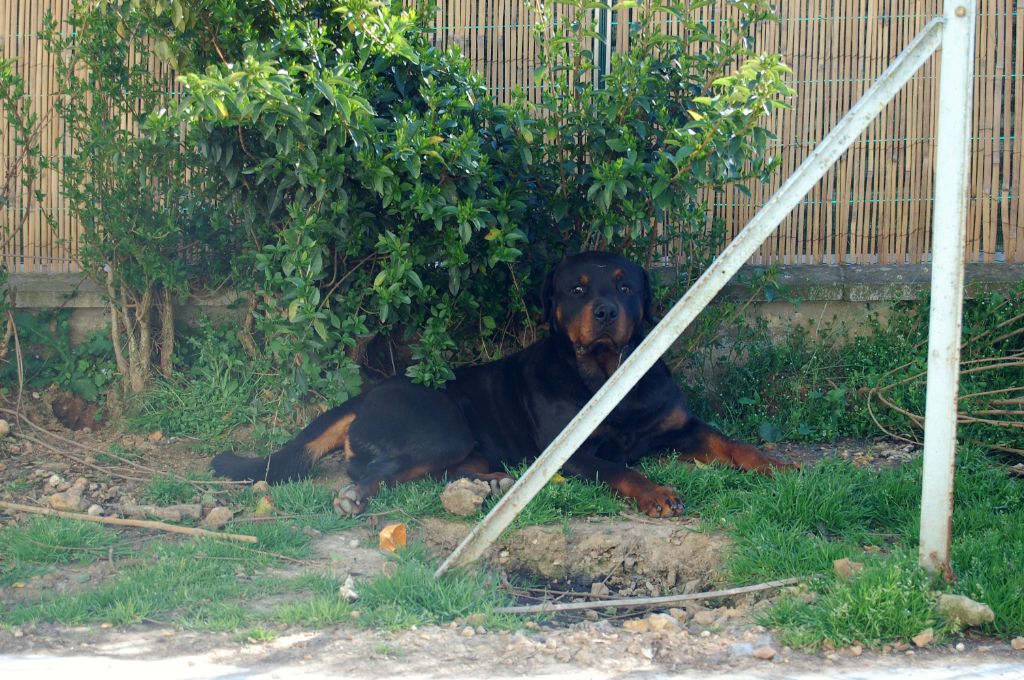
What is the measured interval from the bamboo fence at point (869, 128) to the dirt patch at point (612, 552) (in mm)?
2332

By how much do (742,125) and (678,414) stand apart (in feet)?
4.51

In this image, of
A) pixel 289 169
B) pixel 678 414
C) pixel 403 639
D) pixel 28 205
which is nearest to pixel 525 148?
pixel 289 169

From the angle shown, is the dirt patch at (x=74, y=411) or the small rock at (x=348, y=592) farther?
the dirt patch at (x=74, y=411)

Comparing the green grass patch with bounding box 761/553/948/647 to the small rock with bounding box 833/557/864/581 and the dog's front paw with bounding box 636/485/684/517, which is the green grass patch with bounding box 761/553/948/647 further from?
the dog's front paw with bounding box 636/485/684/517

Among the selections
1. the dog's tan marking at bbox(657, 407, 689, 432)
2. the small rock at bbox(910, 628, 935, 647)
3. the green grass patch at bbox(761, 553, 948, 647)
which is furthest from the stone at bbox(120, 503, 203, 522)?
the small rock at bbox(910, 628, 935, 647)

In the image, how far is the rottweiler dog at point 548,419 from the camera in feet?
15.5

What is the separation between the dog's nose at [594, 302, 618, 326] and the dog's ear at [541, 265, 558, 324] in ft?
1.33

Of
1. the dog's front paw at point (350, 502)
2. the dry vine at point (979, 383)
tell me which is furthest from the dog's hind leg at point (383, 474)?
the dry vine at point (979, 383)

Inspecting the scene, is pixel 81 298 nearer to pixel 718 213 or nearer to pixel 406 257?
pixel 406 257

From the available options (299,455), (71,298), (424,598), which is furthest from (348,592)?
(71,298)

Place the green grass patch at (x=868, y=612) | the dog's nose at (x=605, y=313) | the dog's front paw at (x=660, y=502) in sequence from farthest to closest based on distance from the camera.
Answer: the dog's nose at (x=605, y=313) < the dog's front paw at (x=660, y=502) < the green grass patch at (x=868, y=612)

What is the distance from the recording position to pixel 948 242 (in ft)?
10.3

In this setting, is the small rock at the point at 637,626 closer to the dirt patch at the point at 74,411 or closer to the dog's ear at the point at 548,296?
the dog's ear at the point at 548,296

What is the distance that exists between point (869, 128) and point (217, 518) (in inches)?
161
